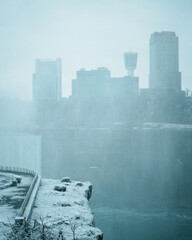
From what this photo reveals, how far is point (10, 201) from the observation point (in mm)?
17625

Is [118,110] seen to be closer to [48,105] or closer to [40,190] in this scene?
[48,105]

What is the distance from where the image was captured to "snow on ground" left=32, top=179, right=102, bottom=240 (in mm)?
13826

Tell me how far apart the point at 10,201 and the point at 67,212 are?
11.8ft

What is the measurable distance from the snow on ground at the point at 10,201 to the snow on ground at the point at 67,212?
992 mm

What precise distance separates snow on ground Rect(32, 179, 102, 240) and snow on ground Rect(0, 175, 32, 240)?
3.25 ft

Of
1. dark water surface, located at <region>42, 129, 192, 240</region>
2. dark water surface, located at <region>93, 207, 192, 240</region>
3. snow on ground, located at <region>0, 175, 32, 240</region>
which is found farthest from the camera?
dark water surface, located at <region>42, 129, 192, 240</region>

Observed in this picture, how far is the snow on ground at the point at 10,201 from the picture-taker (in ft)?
46.9

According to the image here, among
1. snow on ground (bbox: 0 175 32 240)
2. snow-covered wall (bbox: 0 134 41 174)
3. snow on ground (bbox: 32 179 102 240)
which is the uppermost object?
snow on ground (bbox: 0 175 32 240)

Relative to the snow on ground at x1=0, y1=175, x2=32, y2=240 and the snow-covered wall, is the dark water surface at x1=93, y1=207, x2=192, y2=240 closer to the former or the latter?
the snow on ground at x1=0, y1=175, x2=32, y2=240

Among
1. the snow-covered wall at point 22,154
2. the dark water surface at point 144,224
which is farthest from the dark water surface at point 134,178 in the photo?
the snow-covered wall at point 22,154

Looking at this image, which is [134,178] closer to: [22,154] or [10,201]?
[10,201]

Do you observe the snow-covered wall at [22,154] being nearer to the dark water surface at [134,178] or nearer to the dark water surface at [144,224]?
the dark water surface at [134,178]

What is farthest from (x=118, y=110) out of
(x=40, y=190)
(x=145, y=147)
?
(x=40, y=190)

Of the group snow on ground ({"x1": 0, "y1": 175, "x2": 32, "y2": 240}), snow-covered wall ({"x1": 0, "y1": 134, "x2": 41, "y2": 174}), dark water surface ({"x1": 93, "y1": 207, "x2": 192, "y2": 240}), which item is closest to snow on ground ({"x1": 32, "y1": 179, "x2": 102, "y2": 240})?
snow on ground ({"x1": 0, "y1": 175, "x2": 32, "y2": 240})
